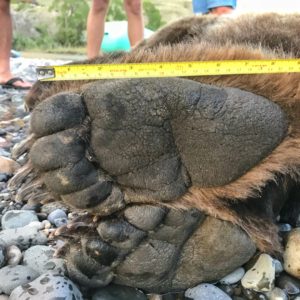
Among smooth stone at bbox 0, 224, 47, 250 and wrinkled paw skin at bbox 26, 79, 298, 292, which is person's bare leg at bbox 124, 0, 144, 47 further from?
wrinkled paw skin at bbox 26, 79, 298, 292

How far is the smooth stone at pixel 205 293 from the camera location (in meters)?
1.53

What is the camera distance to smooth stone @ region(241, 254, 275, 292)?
63.4 inches

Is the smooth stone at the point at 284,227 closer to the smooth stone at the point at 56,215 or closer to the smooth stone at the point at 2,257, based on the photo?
the smooth stone at the point at 56,215

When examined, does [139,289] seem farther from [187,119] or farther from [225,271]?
[187,119]

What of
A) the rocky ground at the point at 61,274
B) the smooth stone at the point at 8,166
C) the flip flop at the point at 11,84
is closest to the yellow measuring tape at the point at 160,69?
the rocky ground at the point at 61,274

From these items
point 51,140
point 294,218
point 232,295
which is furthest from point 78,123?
point 294,218

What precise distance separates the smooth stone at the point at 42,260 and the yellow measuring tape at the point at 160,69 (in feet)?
1.87

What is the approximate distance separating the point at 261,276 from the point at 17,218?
3.11 ft

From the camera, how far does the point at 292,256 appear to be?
168 centimetres

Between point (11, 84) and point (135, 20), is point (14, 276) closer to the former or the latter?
point (11, 84)

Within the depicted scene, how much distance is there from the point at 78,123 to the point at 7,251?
0.63 meters

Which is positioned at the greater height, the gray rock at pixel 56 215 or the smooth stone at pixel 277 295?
the gray rock at pixel 56 215

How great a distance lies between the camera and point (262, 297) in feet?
5.24

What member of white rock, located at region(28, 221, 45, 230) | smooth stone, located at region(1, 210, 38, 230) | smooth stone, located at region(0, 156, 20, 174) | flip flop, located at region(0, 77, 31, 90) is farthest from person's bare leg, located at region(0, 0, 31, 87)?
white rock, located at region(28, 221, 45, 230)
